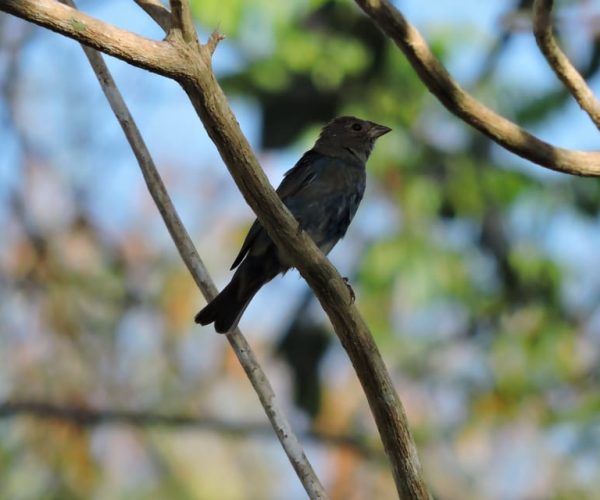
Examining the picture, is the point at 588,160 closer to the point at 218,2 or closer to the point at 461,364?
the point at 218,2

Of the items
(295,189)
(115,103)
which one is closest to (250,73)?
(295,189)

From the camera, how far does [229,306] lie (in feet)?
13.8

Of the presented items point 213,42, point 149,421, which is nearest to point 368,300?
point 149,421

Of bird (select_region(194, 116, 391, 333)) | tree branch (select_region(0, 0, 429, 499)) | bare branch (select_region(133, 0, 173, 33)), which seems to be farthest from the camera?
bird (select_region(194, 116, 391, 333))

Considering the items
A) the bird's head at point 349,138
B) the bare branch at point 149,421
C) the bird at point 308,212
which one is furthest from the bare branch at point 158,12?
the bare branch at point 149,421

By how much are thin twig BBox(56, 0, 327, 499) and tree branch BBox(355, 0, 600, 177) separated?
2.62 ft

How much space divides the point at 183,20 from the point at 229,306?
5.15 feet

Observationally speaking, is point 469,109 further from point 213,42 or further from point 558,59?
point 213,42

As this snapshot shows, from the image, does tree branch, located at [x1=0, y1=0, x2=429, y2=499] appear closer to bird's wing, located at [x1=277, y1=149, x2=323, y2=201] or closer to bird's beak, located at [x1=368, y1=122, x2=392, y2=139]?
bird's wing, located at [x1=277, y1=149, x2=323, y2=201]

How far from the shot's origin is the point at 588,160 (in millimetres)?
3449

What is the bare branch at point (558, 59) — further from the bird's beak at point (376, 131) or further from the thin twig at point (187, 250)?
the bird's beak at point (376, 131)

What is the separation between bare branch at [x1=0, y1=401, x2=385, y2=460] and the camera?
24.8ft

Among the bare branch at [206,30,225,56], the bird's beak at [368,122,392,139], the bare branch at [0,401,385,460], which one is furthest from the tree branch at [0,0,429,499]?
the bare branch at [0,401,385,460]

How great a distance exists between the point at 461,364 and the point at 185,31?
731cm
